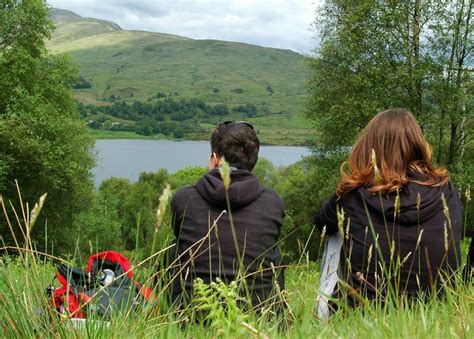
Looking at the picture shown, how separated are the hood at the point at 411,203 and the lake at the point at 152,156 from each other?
228 feet

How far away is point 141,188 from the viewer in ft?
194

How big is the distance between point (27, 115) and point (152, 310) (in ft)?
65.6

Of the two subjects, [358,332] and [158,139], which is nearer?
[358,332]

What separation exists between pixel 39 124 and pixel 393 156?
64.7 feet

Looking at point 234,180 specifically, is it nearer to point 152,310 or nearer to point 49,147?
point 152,310

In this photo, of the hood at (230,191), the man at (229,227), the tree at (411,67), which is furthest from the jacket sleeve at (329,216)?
the tree at (411,67)

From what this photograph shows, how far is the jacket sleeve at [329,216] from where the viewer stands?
3654 millimetres

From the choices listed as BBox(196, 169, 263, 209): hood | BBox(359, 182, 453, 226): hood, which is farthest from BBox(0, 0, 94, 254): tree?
BBox(359, 182, 453, 226): hood

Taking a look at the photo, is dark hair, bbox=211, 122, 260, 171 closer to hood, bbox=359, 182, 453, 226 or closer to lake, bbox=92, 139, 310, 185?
hood, bbox=359, 182, 453, 226

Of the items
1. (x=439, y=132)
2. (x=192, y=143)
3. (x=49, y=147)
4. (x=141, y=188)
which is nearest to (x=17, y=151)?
(x=49, y=147)

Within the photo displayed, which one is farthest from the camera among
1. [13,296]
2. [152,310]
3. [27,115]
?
[27,115]

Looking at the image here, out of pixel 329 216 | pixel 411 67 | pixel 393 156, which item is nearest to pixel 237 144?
pixel 329 216

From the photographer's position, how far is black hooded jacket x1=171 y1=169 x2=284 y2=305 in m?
3.47

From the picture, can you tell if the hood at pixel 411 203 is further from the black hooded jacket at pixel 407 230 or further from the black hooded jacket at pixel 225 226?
the black hooded jacket at pixel 225 226
